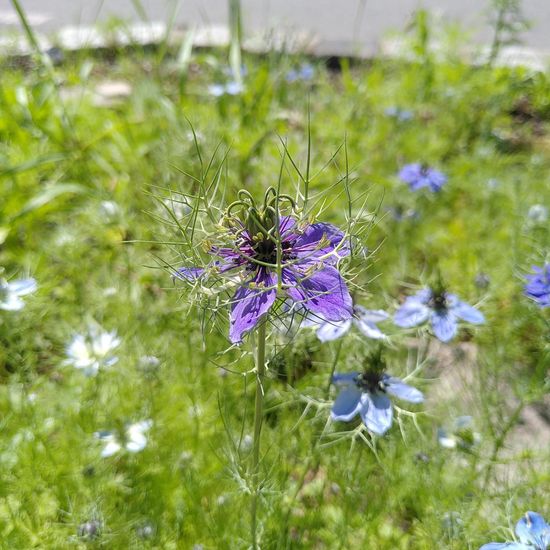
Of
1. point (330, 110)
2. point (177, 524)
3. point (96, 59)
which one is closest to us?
point (177, 524)

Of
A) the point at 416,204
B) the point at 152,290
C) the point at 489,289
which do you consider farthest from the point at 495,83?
the point at 152,290

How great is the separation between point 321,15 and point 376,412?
3.98 meters

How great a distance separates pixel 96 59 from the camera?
4086 millimetres

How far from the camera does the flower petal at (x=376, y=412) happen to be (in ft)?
4.00

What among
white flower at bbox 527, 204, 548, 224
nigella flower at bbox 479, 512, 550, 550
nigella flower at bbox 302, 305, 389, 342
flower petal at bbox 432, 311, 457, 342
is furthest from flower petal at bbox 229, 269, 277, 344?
white flower at bbox 527, 204, 548, 224

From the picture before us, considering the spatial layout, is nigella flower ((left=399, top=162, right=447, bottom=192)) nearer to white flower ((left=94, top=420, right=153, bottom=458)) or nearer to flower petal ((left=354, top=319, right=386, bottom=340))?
flower petal ((left=354, top=319, right=386, bottom=340))

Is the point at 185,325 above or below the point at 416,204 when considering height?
above

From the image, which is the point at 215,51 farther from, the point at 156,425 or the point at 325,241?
the point at 325,241

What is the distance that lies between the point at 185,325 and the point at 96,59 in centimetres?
310

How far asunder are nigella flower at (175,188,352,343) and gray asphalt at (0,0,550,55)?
3.39 meters

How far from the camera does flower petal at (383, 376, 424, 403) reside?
129 cm

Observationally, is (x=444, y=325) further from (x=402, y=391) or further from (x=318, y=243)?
(x=318, y=243)

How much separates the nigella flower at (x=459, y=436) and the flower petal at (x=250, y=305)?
82 centimetres

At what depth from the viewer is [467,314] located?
155cm
